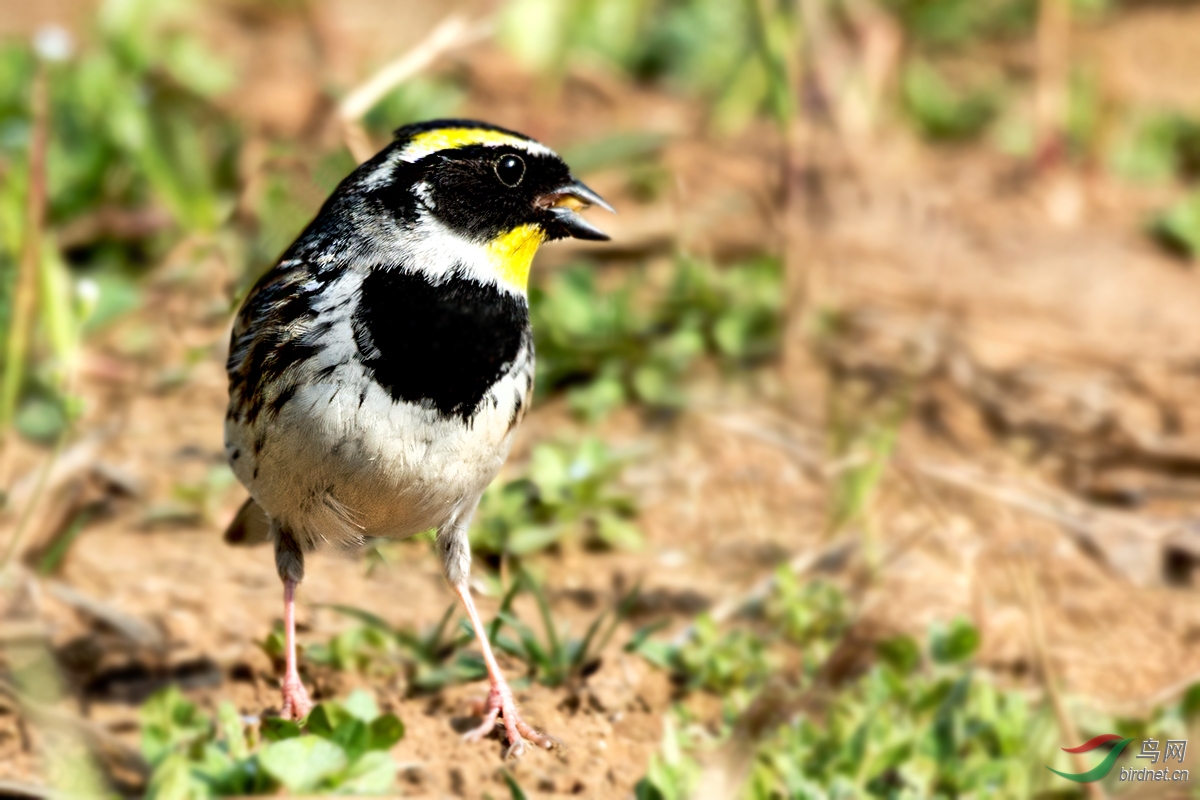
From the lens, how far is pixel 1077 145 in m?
7.22

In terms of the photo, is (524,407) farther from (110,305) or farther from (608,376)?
(110,305)

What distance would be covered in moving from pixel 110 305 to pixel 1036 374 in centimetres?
355

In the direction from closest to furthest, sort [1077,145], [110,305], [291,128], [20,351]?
[20,351] → [110,305] → [291,128] → [1077,145]

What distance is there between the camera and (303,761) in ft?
9.47

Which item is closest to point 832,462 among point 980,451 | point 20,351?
point 980,451

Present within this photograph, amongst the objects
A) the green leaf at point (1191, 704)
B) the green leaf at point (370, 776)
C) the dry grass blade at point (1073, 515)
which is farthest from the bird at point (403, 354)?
the dry grass blade at point (1073, 515)

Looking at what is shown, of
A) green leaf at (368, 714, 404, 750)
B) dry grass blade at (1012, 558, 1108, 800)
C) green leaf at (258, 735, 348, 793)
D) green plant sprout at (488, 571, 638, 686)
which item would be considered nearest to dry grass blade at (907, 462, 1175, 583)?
dry grass blade at (1012, 558, 1108, 800)

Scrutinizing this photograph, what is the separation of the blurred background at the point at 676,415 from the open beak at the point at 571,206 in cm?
91

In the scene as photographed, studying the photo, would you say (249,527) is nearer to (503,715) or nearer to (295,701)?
(295,701)

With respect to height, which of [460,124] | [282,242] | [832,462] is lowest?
[832,462]

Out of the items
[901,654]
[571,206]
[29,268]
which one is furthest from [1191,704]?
[29,268]

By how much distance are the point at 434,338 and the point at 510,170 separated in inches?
19.8

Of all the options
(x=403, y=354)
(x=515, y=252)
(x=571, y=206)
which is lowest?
(x=403, y=354)

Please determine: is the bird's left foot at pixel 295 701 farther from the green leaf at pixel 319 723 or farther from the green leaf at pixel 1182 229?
the green leaf at pixel 1182 229
